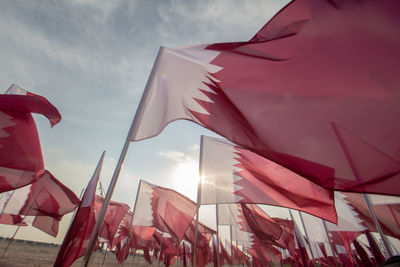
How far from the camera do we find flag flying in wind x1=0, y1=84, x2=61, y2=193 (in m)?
4.58

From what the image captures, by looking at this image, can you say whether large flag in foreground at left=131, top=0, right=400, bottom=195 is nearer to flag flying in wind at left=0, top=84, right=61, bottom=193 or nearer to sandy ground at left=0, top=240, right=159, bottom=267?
sandy ground at left=0, top=240, right=159, bottom=267

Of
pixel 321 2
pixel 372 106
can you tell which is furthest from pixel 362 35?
pixel 372 106

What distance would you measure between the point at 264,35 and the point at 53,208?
1147 centimetres

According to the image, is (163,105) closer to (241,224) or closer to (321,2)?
(321,2)

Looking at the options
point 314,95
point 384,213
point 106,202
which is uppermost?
point 314,95

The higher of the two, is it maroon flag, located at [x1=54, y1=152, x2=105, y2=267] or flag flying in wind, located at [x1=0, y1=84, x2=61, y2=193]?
flag flying in wind, located at [x1=0, y1=84, x2=61, y2=193]

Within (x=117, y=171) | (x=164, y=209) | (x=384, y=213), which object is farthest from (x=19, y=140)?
(x=384, y=213)

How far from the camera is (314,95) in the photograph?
2.60m

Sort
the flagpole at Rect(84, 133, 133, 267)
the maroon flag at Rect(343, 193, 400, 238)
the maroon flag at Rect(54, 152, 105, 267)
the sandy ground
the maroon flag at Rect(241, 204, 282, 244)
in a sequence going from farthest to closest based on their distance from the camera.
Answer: the sandy ground → the maroon flag at Rect(241, 204, 282, 244) → the maroon flag at Rect(343, 193, 400, 238) → the maroon flag at Rect(54, 152, 105, 267) → the flagpole at Rect(84, 133, 133, 267)

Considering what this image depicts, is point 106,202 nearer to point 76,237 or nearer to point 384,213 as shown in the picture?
point 76,237

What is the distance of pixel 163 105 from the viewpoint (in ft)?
11.7

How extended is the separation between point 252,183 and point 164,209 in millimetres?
5971

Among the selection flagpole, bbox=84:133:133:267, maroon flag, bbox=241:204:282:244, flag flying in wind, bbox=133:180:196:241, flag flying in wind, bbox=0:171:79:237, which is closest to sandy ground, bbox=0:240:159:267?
flagpole, bbox=84:133:133:267

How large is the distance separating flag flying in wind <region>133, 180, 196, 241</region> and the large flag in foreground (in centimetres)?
695
